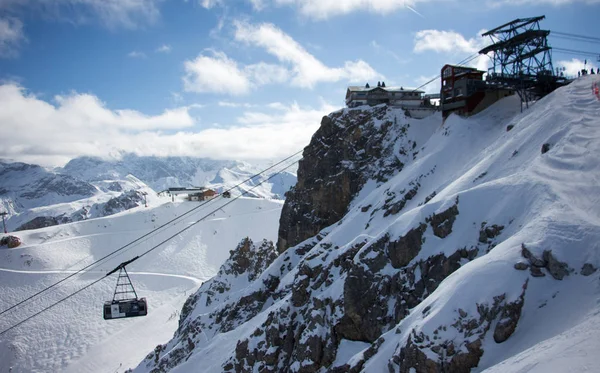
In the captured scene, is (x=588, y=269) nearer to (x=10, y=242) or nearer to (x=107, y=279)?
(x=107, y=279)

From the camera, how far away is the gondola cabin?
83.8 ft

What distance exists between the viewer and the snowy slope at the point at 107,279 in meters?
59.2

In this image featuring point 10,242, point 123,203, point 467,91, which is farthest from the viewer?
point 123,203

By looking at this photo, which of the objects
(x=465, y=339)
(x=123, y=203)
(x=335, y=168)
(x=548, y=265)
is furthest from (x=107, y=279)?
(x=123, y=203)

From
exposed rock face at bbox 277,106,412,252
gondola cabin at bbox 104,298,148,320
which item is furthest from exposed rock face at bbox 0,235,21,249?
gondola cabin at bbox 104,298,148,320

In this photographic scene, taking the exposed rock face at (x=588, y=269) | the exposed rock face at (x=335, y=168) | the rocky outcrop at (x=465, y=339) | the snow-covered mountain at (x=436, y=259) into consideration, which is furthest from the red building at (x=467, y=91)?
the rocky outcrop at (x=465, y=339)

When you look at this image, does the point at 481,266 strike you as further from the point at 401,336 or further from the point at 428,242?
the point at 428,242

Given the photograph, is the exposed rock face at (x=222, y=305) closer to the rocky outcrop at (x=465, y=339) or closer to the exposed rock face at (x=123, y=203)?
the rocky outcrop at (x=465, y=339)

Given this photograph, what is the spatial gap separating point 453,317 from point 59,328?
69.9 meters

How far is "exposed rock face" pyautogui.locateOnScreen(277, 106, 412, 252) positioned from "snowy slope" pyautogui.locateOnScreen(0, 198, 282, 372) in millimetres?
12202

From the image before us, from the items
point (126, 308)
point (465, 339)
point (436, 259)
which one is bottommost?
point (126, 308)

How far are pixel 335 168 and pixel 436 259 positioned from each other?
27.3m

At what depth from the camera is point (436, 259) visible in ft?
70.4

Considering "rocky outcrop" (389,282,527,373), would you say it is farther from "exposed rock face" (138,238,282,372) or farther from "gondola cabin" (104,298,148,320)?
"exposed rock face" (138,238,282,372)
